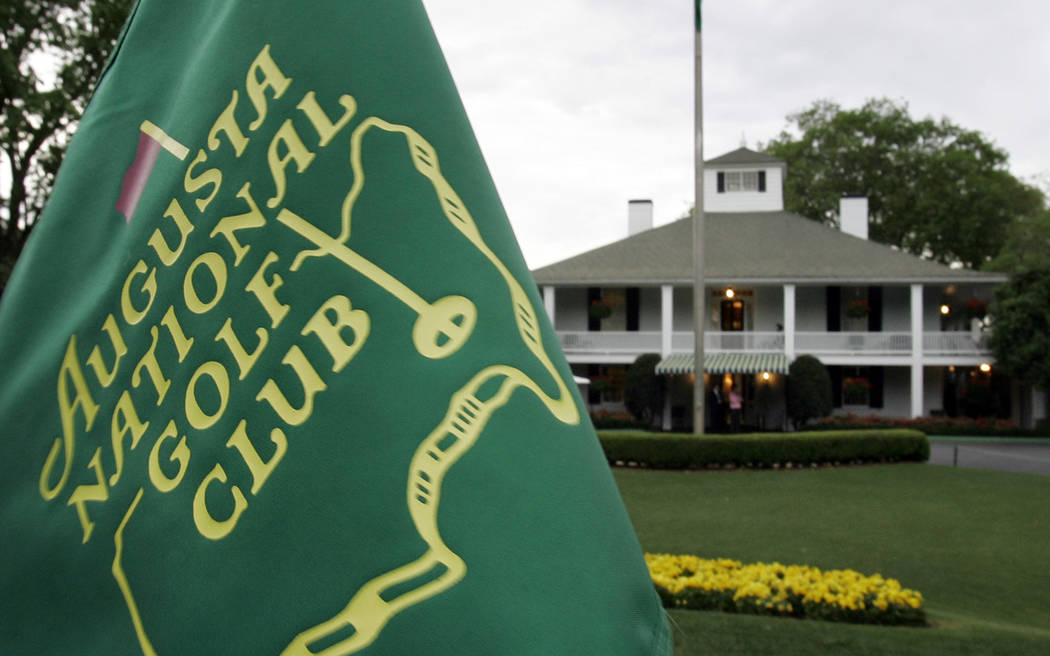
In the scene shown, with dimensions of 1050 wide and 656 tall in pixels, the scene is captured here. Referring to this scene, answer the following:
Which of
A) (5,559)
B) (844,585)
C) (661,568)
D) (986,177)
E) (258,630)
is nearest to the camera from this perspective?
(258,630)

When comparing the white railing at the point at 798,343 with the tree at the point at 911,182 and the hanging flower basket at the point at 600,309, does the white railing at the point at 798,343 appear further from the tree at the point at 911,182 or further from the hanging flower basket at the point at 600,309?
the tree at the point at 911,182

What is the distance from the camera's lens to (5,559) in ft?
4.48

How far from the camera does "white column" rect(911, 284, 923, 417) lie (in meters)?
29.0

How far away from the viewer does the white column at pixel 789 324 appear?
2925cm

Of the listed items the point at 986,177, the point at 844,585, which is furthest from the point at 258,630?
the point at 986,177

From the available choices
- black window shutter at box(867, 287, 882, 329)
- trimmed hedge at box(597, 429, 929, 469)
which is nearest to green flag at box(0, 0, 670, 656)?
trimmed hedge at box(597, 429, 929, 469)

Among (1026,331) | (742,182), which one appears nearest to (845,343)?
(1026,331)

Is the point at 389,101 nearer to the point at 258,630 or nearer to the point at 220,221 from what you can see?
the point at 220,221

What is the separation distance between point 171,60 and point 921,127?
53.3 m

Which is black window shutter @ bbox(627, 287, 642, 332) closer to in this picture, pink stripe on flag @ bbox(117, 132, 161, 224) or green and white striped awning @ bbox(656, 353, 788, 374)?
green and white striped awning @ bbox(656, 353, 788, 374)

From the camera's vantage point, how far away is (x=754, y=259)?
102ft

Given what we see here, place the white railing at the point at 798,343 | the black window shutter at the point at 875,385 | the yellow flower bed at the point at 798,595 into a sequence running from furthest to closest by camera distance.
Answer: the black window shutter at the point at 875,385, the white railing at the point at 798,343, the yellow flower bed at the point at 798,595

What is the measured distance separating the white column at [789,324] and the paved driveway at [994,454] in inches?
210

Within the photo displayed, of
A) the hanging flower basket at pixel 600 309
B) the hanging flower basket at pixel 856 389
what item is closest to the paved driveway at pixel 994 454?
the hanging flower basket at pixel 856 389
